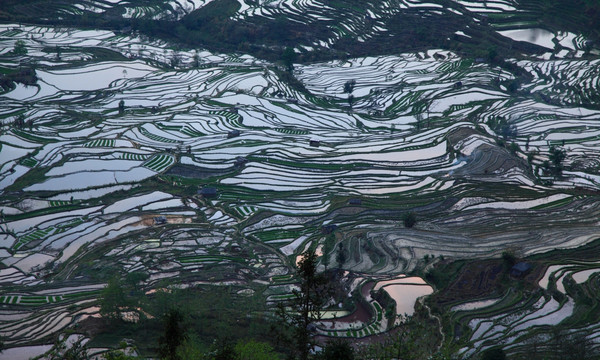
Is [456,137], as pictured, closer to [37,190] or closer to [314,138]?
[314,138]

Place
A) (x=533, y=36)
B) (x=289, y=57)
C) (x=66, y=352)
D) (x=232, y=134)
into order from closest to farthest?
(x=66, y=352) < (x=232, y=134) < (x=289, y=57) < (x=533, y=36)

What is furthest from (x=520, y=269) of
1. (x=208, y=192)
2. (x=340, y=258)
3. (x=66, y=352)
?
(x=66, y=352)

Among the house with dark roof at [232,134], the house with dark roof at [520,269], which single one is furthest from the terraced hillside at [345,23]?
the house with dark roof at [520,269]

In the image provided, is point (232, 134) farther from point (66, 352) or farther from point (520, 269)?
point (66, 352)

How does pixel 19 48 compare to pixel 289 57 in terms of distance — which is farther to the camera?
pixel 19 48

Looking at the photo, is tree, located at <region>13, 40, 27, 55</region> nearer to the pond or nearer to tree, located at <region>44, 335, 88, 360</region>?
tree, located at <region>44, 335, 88, 360</region>

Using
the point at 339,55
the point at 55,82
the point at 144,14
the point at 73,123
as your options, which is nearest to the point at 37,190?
the point at 73,123

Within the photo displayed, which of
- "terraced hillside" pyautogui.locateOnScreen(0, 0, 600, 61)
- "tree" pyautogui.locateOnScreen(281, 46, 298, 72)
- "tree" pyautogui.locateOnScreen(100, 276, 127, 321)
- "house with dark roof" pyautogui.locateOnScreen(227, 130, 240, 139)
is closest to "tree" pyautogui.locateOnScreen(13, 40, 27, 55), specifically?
"terraced hillside" pyautogui.locateOnScreen(0, 0, 600, 61)
